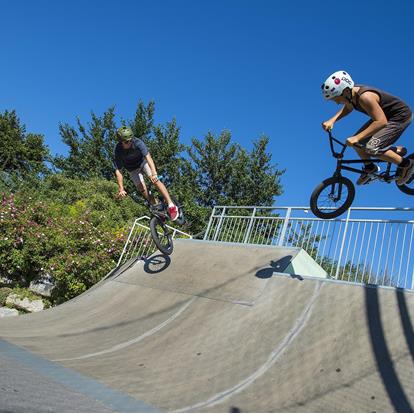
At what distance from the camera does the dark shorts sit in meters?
4.95

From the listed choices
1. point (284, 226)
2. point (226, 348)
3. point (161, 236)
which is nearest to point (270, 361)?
point (226, 348)

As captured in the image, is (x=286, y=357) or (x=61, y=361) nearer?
(x=286, y=357)

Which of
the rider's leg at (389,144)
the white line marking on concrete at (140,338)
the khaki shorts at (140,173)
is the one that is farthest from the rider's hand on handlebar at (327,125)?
the khaki shorts at (140,173)

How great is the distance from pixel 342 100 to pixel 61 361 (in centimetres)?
452

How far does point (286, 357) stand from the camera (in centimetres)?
388

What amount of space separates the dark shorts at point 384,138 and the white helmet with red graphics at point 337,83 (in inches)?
26.6

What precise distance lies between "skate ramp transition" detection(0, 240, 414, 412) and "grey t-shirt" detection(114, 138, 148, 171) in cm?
221

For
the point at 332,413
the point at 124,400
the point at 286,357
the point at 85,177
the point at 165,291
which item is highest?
the point at 85,177

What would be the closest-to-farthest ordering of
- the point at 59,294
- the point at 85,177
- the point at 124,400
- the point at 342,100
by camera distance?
the point at 124,400, the point at 342,100, the point at 59,294, the point at 85,177

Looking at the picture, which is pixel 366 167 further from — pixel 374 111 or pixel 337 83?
pixel 337 83

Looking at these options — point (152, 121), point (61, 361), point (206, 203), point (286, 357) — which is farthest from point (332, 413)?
point (152, 121)

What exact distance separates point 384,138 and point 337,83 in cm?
89

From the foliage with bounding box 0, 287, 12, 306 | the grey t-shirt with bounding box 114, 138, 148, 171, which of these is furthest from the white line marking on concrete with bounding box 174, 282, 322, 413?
the foliage with bounding box 0, 287, 12, 306

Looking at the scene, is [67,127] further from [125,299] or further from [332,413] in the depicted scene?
[332,413]
